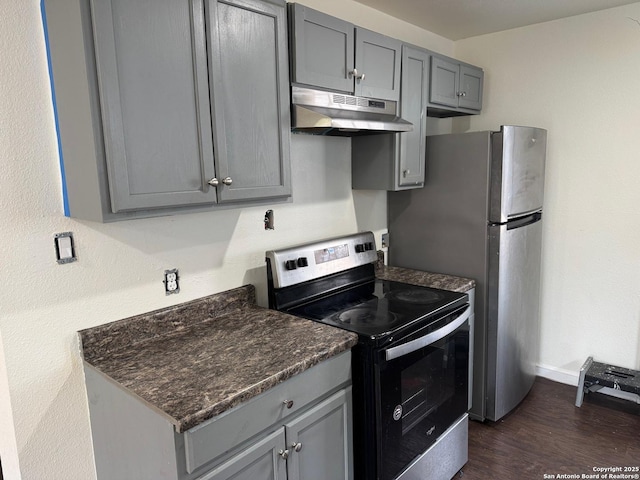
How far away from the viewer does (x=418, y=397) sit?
1.96 m

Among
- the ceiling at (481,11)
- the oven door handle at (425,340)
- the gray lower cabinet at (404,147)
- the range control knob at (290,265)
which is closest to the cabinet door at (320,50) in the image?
the gray lower cabinet at (404,147)

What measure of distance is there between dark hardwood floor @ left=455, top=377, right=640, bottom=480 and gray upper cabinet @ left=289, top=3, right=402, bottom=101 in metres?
1.93

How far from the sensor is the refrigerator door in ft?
8.29

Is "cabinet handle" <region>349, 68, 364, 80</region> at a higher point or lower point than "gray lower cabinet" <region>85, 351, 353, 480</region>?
higher

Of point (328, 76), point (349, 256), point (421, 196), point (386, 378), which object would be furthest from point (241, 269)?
point (421, 196)

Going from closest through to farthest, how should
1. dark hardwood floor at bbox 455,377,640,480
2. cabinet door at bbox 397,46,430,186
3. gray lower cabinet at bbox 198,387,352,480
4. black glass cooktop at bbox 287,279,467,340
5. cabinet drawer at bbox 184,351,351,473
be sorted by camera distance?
1. cabinet drawer at bbox 184,351,351,473
2. gray lower cabinet at bbox 198,387,352,480
3. black glass cooktop at bbox 287,279,467,340
4. dark hardwood floor at bbox 455,377,640,480
5. cabinet door at bbox 397,46,430,186

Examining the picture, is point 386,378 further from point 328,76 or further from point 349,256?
point 328,76

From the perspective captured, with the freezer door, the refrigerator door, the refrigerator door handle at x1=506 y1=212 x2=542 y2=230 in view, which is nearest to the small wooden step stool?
the refrigerator door

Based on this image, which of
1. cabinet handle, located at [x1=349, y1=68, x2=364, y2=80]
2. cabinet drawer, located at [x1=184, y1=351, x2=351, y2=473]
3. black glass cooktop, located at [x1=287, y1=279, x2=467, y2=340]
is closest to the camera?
cabinet drawer, located at [x1=184, y1=351, x2=351, y2=473]

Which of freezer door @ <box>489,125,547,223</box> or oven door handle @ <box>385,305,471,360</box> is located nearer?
oven door handle @ <box>385,305,471,360</box>

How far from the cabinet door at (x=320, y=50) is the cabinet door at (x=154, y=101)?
47 centimetres

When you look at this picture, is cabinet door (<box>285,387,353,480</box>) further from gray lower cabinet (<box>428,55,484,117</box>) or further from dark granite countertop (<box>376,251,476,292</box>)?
gray lower cabinet (<box>428,55,484,117</box>)

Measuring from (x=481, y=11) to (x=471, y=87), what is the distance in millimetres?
469

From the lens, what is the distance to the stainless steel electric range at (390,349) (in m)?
1.75
